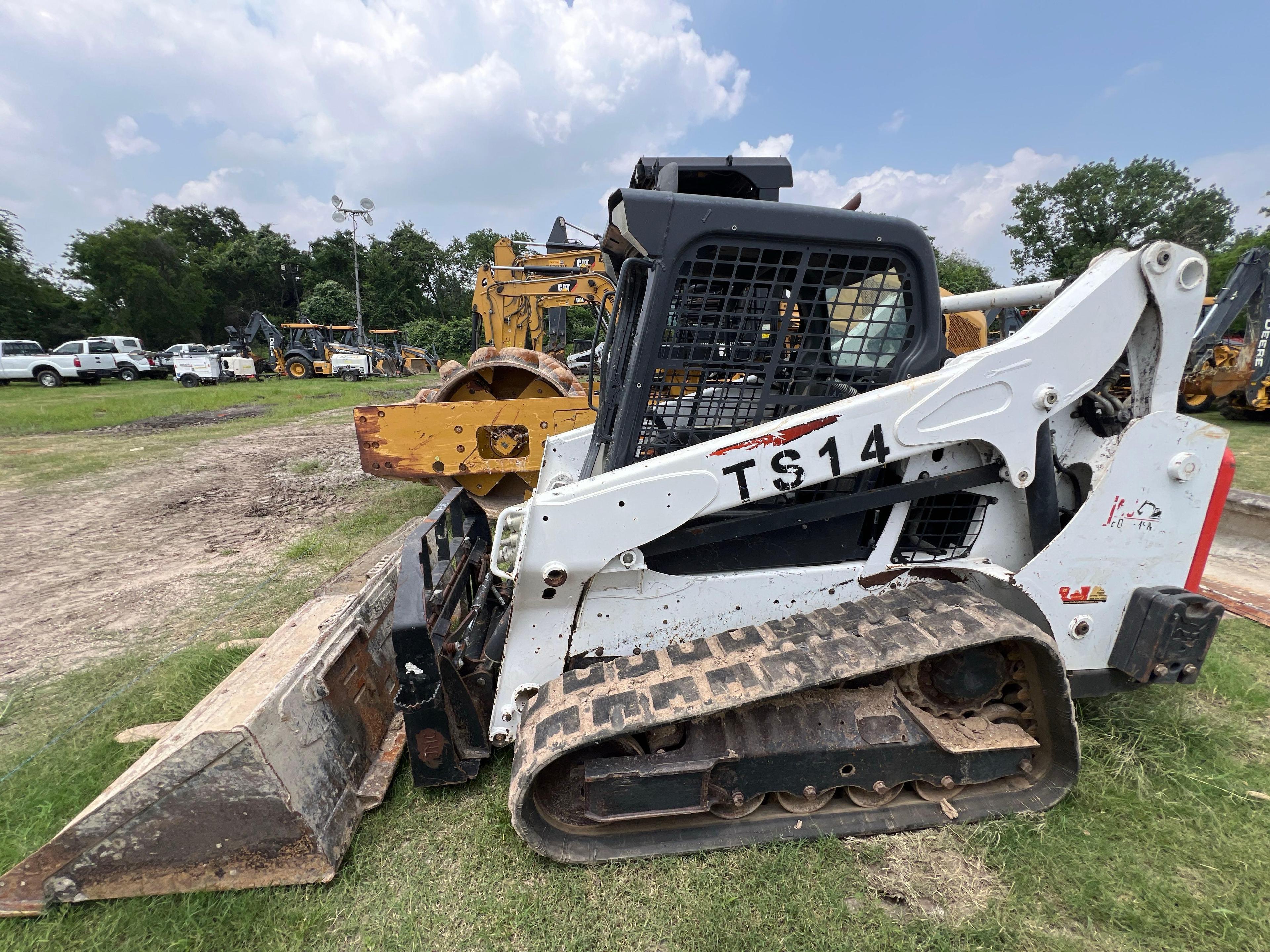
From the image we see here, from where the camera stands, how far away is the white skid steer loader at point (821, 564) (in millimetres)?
1800

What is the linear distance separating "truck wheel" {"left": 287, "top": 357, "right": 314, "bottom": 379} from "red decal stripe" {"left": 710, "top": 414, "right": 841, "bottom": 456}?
2951cm

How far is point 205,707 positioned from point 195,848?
41cm

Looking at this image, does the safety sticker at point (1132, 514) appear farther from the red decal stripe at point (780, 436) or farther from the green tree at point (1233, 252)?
the green tree at point (1233, 252)

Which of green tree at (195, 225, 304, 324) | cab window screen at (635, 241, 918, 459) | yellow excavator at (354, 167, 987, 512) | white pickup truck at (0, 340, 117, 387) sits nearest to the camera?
cab window screen at (635, 241, 918, 459)

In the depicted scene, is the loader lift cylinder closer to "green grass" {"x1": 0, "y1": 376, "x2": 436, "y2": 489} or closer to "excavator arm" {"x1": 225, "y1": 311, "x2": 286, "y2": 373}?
"green grass" {"x1": 0, "y1": 376, "x2": 436, "y2": 489}

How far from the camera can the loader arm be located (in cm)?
181

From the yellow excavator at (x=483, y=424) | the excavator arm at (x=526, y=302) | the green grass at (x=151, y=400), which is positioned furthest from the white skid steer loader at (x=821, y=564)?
the green grass at (x=151, y=400)

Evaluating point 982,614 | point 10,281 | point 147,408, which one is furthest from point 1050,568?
point 10,281

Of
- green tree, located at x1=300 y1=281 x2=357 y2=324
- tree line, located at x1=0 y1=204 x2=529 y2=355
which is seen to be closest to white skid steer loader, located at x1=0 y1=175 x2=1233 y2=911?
tree line, located at x1=0 y1=204 x2=529 y2=355

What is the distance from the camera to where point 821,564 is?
2137mm

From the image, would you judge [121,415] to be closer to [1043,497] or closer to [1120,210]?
[1043,497]

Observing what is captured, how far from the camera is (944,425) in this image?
1858 millimetres

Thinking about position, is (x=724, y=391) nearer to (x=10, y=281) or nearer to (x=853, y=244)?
(x=853, y=244)

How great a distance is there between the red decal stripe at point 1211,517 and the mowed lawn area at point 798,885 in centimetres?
69
